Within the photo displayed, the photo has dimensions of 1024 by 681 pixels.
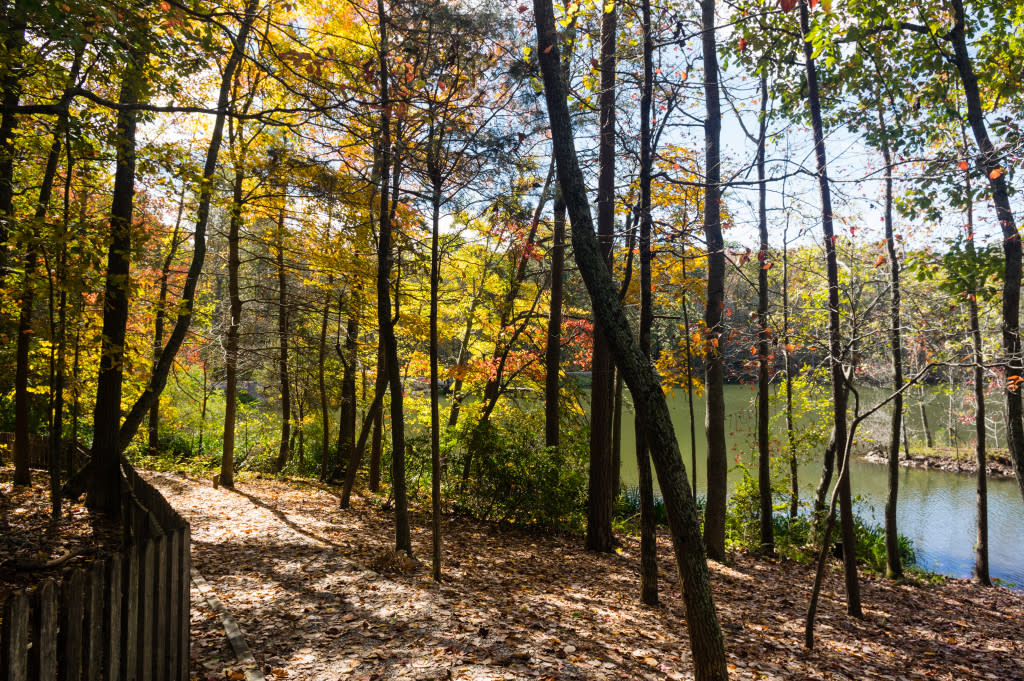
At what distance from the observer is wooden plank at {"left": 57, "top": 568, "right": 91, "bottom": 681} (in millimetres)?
2520

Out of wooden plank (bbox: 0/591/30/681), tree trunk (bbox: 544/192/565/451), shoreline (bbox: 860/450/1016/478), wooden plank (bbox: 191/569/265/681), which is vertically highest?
tree trunk (bbox: 544/192/565/451)

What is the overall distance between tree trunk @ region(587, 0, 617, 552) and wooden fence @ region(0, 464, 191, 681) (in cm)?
561

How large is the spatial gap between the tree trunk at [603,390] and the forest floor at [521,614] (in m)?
0.52

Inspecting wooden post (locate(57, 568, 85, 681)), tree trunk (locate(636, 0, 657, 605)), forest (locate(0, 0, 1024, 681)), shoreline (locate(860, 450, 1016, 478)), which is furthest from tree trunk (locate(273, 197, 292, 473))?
shoreline (locate(860, 450, 1016, 478))

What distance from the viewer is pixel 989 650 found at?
20.3 feet

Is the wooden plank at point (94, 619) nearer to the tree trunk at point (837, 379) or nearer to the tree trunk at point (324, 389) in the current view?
the tree trunk at point (837, 379)

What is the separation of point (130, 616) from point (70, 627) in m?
0.47

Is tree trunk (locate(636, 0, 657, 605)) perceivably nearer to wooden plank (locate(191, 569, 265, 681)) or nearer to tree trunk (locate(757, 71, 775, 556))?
wooden plank (locate(191, 569, 265, 681))

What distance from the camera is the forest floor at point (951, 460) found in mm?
20094

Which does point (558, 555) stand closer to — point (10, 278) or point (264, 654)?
point (264, 654)

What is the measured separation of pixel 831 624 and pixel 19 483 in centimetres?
1201

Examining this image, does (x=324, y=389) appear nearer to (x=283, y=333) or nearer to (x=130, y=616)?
(x=283, y=333)

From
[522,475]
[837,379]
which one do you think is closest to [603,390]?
[522,475]

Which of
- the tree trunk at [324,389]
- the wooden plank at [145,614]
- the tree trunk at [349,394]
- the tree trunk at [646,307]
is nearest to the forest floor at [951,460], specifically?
the tree trunk at [646,307]
